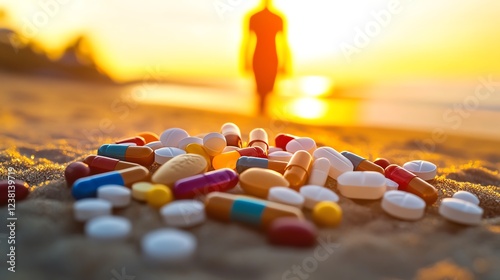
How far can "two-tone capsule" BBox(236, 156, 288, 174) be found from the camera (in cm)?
289

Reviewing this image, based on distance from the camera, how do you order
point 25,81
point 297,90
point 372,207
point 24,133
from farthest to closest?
point 297,90 → point 25,81 → point 24,133 → point 372,207

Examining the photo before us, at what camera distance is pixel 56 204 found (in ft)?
7.69

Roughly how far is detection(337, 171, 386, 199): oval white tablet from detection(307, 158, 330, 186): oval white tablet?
151mm

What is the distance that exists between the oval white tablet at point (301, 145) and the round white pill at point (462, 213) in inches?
48.5

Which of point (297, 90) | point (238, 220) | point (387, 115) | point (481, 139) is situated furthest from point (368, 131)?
point (297, 90)

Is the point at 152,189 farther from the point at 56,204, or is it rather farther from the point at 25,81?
the point at 25,81

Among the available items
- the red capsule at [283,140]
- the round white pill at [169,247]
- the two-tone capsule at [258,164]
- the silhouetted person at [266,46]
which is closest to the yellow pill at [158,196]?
the round white pill at [169,247]

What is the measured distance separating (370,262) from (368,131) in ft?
17.5

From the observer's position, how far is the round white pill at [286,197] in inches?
90.3

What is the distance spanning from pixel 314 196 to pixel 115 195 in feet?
3.80

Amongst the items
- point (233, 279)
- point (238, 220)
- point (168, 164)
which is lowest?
point (233, 279)

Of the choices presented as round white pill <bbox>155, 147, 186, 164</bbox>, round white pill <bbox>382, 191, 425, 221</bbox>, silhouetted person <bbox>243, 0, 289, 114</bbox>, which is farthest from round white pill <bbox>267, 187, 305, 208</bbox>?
silhouetted person <bbox>243, 0, 289, 114</bbox>

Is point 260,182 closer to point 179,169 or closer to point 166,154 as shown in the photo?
point 179,169

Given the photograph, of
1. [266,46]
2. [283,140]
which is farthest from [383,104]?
[283,140]
